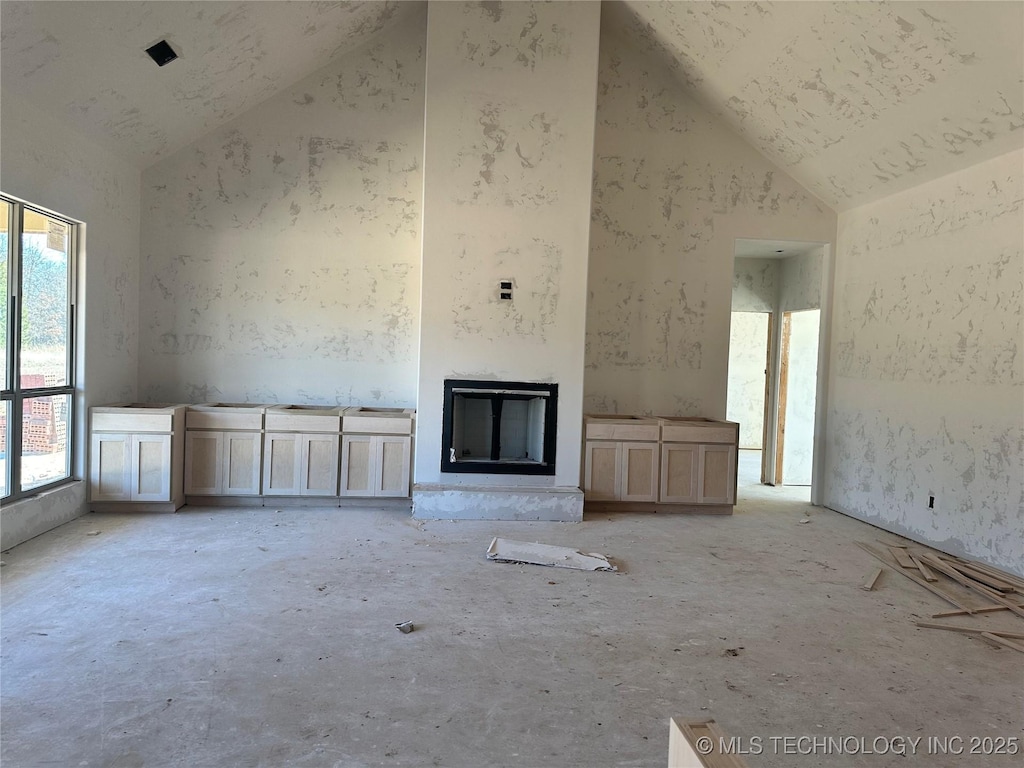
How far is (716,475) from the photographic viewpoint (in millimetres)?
5852

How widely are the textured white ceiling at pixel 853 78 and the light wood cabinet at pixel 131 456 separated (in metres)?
5.36

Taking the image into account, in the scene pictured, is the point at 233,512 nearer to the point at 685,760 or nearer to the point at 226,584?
the point at 226,584

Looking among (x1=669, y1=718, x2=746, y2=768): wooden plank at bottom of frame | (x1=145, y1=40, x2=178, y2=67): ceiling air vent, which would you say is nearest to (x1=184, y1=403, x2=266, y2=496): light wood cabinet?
(x1=145, y1=40, x2=178, y2=67): ceiling air vent

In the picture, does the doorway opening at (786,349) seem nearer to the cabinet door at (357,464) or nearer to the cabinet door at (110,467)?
the cabinet door at (357,464)

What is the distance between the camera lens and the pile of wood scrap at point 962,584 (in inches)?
134

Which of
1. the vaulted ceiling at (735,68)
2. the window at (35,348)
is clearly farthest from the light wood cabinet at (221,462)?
the vaulted ceiling at (735,68)

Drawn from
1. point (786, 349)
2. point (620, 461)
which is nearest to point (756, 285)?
point (786, 349)

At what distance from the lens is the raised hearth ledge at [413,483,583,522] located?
536 cm

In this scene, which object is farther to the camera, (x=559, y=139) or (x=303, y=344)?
(x=303, y=344)

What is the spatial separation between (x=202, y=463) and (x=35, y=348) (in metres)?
1.51

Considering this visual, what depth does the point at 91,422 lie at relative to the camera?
5.00 m

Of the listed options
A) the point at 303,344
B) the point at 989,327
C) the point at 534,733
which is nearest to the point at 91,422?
the point at 303,344

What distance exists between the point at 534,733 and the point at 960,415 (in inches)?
163

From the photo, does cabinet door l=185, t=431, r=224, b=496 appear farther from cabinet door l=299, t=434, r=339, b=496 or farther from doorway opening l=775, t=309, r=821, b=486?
doorway opening l=775, t=309, r=821, b=486
